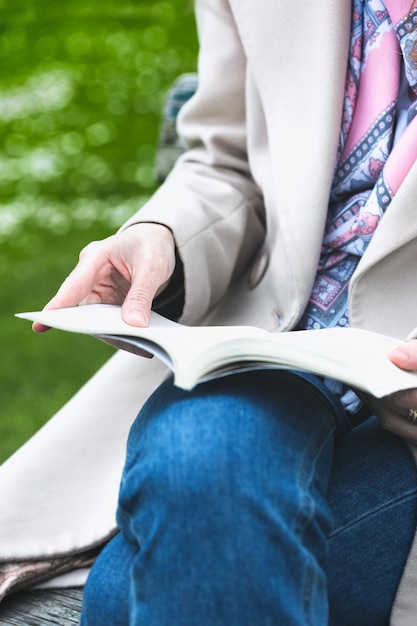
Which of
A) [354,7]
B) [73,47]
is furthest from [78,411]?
[73,47]

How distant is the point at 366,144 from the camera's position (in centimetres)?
143

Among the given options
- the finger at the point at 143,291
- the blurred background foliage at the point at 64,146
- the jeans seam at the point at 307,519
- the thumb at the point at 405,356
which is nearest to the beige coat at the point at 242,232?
the finger at the point at 143,291

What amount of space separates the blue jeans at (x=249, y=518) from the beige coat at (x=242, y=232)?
25 centimetres

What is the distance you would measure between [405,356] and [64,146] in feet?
16.5

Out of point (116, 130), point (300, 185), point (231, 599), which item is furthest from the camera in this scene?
point (116, 130)

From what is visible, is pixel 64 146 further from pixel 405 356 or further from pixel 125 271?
pixel 405 356

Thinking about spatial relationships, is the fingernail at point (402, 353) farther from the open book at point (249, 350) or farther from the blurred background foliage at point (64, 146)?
the blurred background foliage at point (64, 146)

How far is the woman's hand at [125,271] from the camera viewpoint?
4.04ft

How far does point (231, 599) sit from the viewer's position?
941 millimetres

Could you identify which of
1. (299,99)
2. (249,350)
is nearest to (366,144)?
(299,99)

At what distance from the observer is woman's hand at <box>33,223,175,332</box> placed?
1232 mm

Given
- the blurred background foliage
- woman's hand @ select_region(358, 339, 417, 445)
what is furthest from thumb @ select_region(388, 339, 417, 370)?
the blurred background foliage

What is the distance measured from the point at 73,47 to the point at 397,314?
6.27m

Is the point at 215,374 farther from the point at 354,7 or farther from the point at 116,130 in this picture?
the point at 116,130
